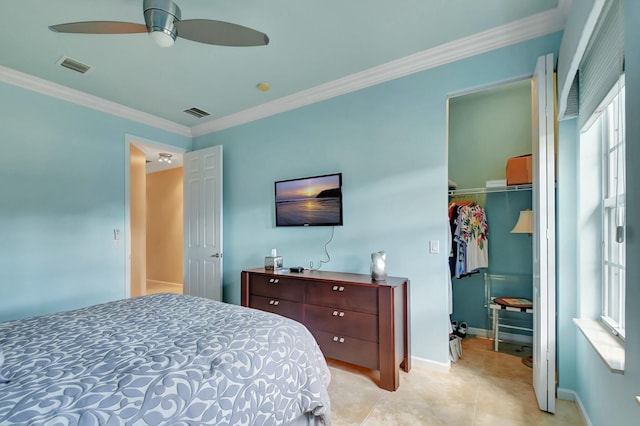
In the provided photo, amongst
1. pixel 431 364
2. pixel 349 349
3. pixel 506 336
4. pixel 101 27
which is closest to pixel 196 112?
pixel 101 27

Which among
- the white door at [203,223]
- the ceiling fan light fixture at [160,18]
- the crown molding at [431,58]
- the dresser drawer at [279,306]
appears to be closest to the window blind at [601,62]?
the crown molding at [431,58]

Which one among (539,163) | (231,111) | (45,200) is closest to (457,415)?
(539,163)

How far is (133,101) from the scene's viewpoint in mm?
3355

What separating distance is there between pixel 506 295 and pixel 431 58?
2.55 m

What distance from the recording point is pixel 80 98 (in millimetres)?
3156

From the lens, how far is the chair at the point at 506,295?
289 centimetres

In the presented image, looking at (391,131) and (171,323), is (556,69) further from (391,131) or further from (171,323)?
(171,323)

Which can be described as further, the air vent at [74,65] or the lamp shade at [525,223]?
the lamp shade at [525,223]

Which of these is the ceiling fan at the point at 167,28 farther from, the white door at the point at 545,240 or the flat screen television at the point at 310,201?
the white door at the point at 545,240

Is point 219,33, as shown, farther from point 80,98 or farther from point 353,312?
point 80,98

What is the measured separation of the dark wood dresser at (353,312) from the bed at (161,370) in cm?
72

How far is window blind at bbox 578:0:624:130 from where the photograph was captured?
4.07ft

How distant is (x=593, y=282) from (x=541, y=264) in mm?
333

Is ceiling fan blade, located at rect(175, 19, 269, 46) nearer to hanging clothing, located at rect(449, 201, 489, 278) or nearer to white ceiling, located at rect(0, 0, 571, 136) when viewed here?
white ceiling, located at rect(0, 0, 571, 136)
